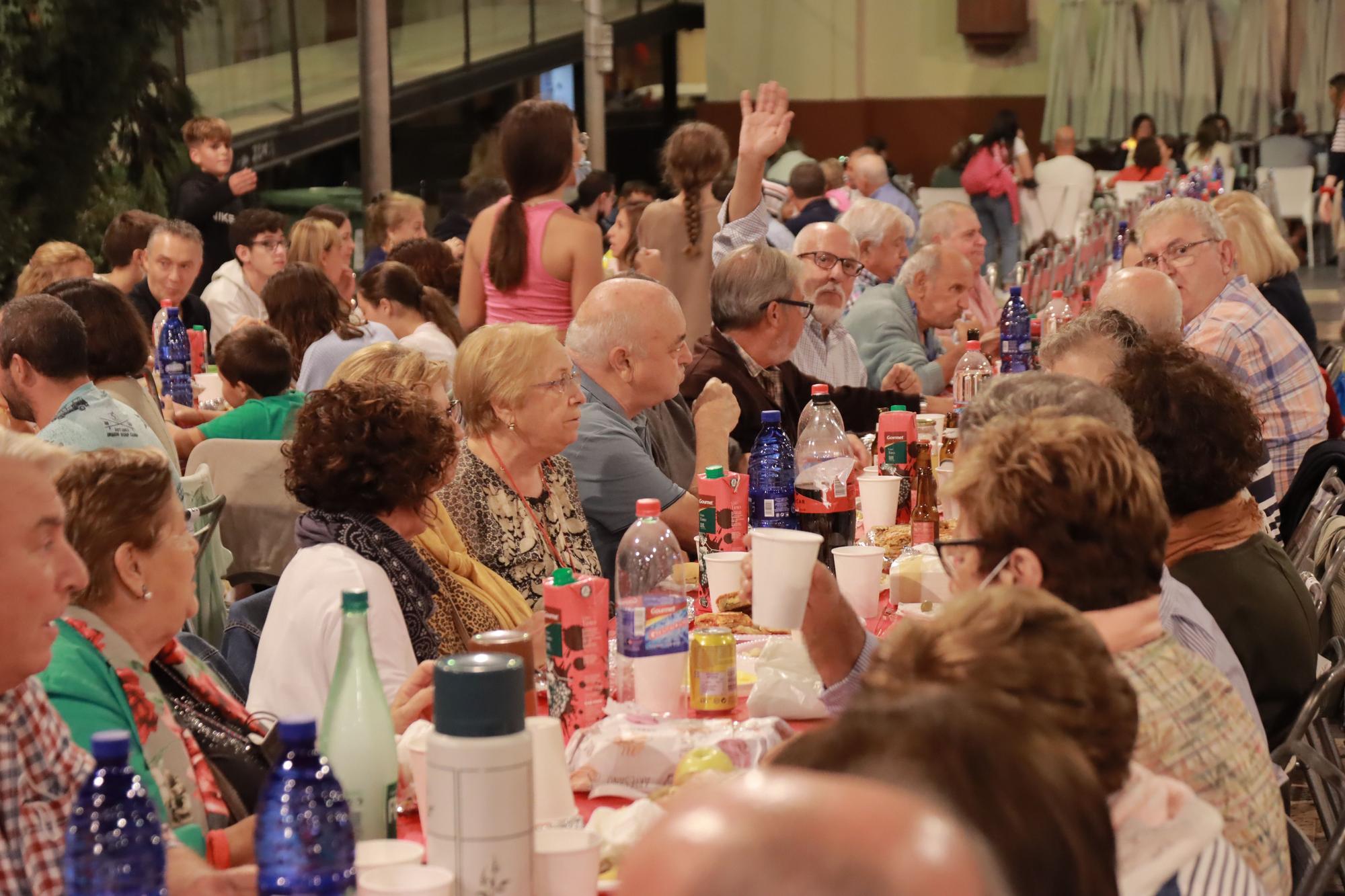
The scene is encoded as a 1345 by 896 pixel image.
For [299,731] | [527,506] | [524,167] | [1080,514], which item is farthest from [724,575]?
[524,167]

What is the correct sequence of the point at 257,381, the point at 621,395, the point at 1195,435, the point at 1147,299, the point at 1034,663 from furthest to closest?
the point at 257,381
the point at 1147,299
the point at 621,395
the point at 1195,435
the point at 1034,663

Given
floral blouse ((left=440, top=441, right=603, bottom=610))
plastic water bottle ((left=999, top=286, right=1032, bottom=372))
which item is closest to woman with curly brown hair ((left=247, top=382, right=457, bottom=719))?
floral blouse ((left=440, top=441, right=603, bottom=610))

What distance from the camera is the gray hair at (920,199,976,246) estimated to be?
7105 mm

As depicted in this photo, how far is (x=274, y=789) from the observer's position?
1535 millimetres

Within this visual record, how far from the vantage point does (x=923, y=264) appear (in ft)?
20.2

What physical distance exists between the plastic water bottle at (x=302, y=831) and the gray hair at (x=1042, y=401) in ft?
4.38

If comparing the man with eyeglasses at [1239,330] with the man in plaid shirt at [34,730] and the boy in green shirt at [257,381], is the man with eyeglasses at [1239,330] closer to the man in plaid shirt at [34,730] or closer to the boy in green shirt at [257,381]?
the boy in green shirt at [257,381]

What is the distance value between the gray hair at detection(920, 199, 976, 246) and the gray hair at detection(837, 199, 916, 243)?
1.27 feet

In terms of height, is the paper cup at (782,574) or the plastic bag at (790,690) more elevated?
the paper cup at (782,574)

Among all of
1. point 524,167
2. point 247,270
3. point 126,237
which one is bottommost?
point 247,270

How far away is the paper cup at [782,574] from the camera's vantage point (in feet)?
7.41

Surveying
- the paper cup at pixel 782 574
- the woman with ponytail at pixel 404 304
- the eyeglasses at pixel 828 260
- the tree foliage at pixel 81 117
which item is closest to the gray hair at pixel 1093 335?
the paper cup at pixel 782 574

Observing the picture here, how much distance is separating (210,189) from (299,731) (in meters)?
7.26

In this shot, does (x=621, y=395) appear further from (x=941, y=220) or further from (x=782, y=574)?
(x=941, y=220)
